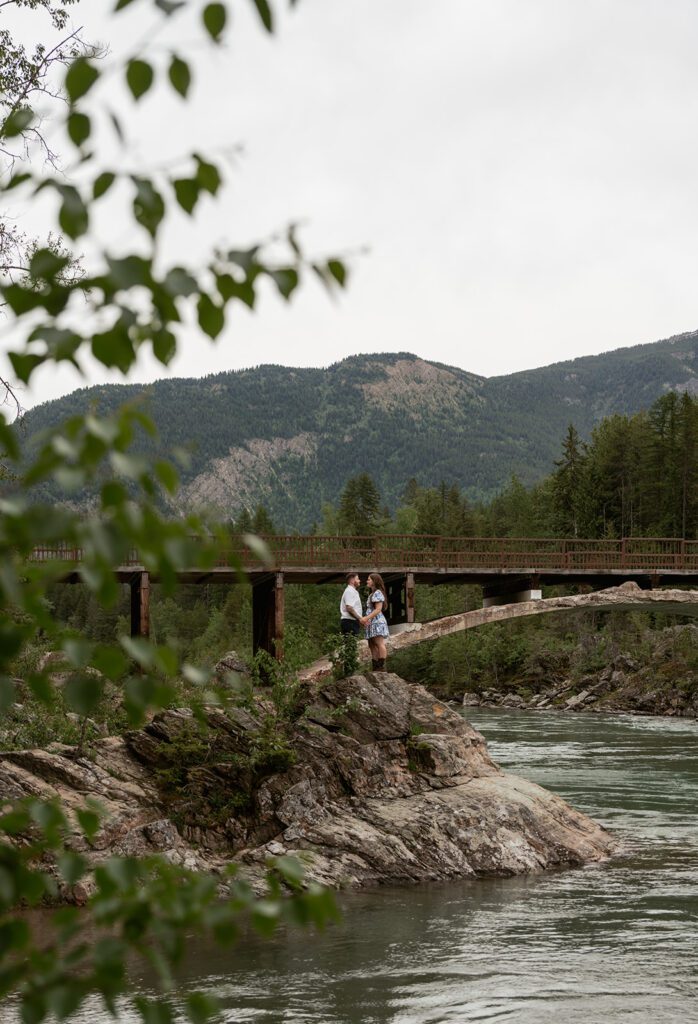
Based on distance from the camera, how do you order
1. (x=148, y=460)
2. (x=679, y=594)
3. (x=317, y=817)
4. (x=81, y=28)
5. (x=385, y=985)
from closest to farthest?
(x=148, y=460) < (x=385, y=985) < (x=81, y=28) < (x=317, y=817) < (x=679, y=594)

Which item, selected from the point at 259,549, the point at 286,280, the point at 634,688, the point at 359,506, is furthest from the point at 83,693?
the point at 359,506

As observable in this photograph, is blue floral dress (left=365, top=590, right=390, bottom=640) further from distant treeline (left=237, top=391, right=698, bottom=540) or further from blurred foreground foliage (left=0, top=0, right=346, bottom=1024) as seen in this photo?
distant treeline (left=237, top=391, right=698, bottom=540)

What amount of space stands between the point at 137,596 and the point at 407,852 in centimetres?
1516

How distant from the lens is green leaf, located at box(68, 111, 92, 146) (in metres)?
2.19

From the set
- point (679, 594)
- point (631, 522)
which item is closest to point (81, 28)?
point (679, 594)

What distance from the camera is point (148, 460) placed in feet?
6.42

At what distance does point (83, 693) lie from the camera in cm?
199

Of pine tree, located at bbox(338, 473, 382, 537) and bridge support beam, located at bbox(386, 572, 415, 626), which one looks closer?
bridge support beam, located at bbox(386, 572, 415, 626)

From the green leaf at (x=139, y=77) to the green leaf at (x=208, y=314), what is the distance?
36cm

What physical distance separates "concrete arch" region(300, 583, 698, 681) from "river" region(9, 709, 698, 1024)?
13.2 meters

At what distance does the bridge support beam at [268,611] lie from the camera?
29.3 meters

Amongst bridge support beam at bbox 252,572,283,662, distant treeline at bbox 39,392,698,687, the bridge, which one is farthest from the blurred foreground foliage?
distant treeline at bbox 39,392,698,687

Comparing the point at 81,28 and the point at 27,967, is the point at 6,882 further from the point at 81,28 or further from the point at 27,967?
the point at 81,28

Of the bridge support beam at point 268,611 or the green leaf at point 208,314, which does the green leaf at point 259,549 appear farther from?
the bridge support beam at point 268,611
